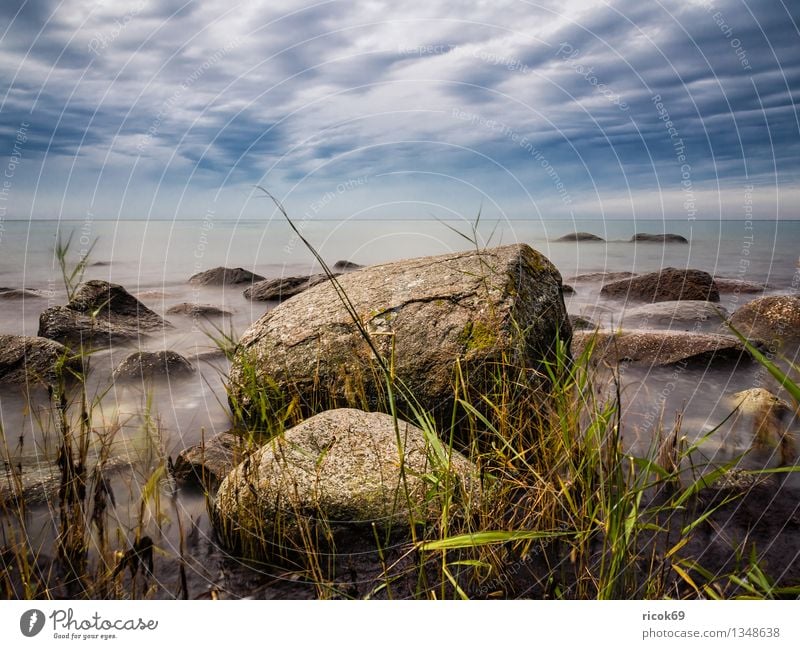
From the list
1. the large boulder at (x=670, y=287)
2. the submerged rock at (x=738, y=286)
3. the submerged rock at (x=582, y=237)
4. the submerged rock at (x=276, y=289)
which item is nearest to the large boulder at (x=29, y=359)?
the submerged rock at (x=276, y=289)

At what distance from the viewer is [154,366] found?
5992mm

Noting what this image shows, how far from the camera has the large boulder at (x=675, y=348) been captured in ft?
22.1

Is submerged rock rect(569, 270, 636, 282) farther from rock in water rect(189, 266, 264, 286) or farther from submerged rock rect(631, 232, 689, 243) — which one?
submerged rock rect(631, 232, 689, 243)

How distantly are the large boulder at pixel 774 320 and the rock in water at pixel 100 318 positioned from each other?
8.27 m

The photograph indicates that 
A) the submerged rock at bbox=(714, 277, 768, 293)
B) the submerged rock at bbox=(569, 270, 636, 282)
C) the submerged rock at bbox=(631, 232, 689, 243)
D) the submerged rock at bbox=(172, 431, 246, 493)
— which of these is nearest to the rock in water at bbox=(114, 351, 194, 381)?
the submerged rock at bbox=(172, 431, 246, 493)

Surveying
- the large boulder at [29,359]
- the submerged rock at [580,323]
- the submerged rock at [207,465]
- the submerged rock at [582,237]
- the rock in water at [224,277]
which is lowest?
the submerged rock at [207,465]

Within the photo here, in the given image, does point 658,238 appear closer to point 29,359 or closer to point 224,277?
point 224,277

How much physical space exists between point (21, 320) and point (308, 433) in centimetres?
621

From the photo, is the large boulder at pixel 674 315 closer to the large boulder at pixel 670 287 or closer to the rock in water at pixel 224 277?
the large boulder at pixel 670 287

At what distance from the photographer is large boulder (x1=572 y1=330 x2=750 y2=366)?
22.1ft

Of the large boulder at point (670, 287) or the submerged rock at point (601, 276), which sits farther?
the submerged rock at point (601, 276)
